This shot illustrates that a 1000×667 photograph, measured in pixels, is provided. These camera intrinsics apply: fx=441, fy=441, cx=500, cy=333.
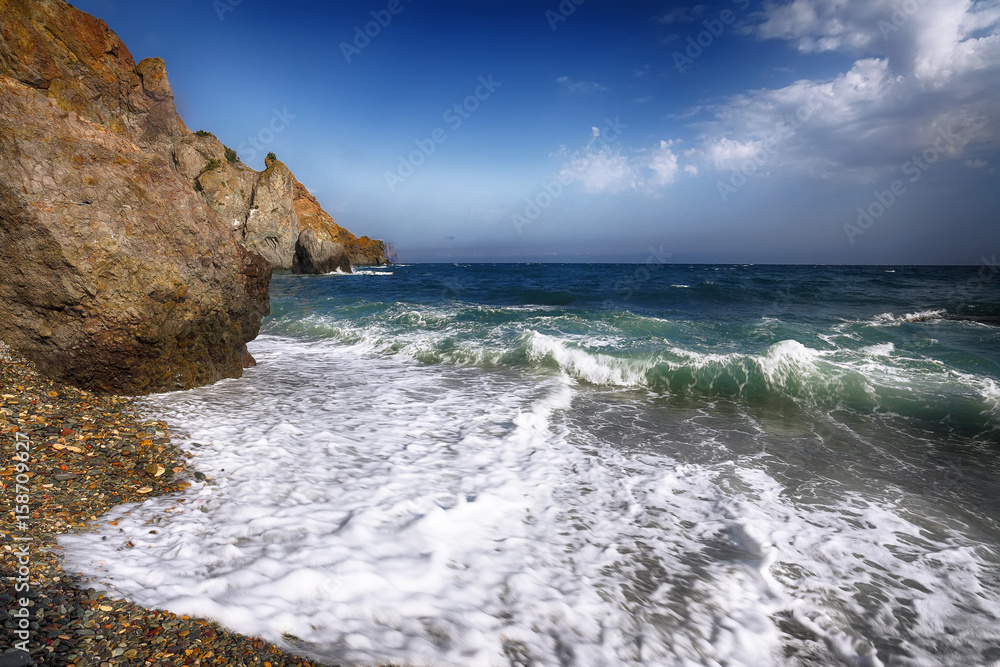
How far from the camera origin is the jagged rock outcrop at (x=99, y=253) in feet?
16.2

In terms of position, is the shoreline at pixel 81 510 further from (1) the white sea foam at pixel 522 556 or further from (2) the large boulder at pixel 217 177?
(2) the large boulder at pixel 217 177

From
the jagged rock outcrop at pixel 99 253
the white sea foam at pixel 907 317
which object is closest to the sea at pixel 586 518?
the jagged rock outcrop at pixel 99 253

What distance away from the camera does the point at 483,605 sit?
267 centimetres

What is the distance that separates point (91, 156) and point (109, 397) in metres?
3.00

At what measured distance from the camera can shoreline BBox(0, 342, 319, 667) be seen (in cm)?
202

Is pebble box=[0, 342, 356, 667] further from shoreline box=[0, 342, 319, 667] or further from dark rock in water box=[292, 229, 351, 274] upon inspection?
dark rock in water box=[292, 229, 351, 274]

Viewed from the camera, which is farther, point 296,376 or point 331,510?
point 296,376

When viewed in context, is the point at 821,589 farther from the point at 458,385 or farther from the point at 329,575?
the point at 458,385

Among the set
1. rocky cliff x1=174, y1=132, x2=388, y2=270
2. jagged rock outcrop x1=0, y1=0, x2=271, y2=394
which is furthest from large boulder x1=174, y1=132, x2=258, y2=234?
jagged rock outcrop x1=0, y1=0, x2=271, y2=394

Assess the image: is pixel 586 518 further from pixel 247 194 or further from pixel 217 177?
pixel 247 194

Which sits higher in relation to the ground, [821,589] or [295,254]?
[295,254]

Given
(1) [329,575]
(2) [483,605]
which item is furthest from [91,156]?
(2) [483,605]
